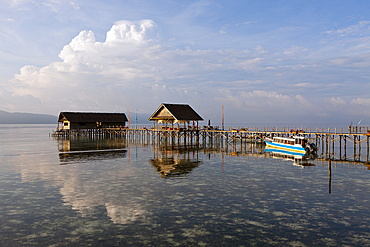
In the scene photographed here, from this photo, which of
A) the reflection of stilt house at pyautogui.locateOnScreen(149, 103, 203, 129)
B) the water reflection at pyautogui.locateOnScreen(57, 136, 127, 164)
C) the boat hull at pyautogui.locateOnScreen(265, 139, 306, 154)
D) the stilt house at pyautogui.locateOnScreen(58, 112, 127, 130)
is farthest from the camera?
the stilt house at pyautogui.locateOnScreen(58, 112, 127, 130)

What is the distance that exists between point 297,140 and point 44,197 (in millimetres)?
30656

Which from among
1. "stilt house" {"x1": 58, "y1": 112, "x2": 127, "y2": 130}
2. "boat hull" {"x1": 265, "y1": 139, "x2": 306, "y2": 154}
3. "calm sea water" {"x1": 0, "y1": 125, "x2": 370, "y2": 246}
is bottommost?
"calm sea water" {"x1": 0, "y1": 125, "x2": 370, "y2": 246}

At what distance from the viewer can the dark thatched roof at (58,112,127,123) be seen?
76562mm

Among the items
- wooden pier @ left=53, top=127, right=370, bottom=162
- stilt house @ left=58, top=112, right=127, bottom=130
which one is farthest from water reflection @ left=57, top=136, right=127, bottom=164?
stilt house @ left=58, top=112, right=127, bottom=130

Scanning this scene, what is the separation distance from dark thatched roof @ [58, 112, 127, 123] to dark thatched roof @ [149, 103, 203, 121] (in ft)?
86.3

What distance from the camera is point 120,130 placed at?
7625 centimetres

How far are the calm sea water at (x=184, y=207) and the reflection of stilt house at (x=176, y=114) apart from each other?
105ft

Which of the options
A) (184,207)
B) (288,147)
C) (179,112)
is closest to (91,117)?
(179,112)

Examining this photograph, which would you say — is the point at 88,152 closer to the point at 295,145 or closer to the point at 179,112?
the point at 179,112

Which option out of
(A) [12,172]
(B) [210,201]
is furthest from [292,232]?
(A) [12,172]

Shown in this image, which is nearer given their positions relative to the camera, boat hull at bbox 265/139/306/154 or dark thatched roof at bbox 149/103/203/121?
boat hull at bbox 265/139/306/154

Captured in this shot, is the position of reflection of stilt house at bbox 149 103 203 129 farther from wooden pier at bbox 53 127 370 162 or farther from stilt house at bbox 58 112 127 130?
stilt house at bbox 58 112 127 130

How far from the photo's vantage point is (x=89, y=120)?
78.3 meters

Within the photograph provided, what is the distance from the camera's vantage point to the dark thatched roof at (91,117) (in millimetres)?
76562
